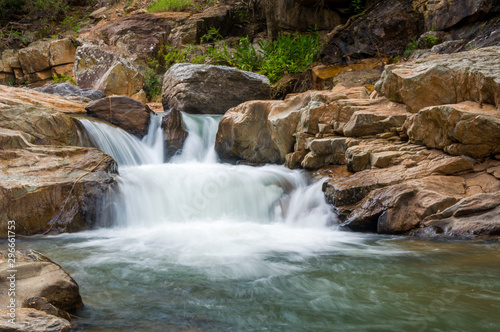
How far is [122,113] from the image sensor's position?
9648 millimetres

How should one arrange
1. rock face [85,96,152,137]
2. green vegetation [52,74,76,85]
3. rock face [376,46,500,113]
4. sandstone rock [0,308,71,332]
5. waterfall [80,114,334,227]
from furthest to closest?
green vegetation [52,74,76,85] → rock face [85,96,152,137] → waterfall [80,114,334,227] → rock face [376,46,500,113] → sandstone rock [0,308,71,332]

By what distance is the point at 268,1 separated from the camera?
49.8 feet

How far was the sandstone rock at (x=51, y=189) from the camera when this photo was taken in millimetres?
5656

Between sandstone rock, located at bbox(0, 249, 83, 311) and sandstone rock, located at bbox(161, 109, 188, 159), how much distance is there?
22.0 ft

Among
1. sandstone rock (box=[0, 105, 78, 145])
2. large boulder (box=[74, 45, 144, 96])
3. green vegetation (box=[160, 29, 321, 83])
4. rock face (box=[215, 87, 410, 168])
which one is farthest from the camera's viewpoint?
large boulder (box=[74, 45, 144, 96])

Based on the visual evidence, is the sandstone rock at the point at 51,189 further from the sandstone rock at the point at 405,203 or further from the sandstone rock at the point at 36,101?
the sandstone rock at the point at 405,203

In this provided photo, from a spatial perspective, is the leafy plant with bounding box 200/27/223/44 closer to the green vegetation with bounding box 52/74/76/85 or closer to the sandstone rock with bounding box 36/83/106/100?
the green vegetation with bounding box 52/74/76/85

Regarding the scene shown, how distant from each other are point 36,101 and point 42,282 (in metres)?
7.31

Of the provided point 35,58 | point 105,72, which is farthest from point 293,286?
point 35,58

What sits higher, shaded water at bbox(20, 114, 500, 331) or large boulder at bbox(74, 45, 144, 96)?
large boulder at bbox(74, 45, 144, 96)

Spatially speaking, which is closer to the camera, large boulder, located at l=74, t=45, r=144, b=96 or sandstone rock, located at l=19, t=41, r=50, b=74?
large boulder, located at l=74, t=45, r=144, b=96

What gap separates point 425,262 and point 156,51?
50.0ft

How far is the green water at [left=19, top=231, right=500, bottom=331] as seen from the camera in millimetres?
2711

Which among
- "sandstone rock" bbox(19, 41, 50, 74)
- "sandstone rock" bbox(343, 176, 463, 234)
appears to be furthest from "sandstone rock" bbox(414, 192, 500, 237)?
"sandstone rock" bbox(19, 41, 50, 74)
